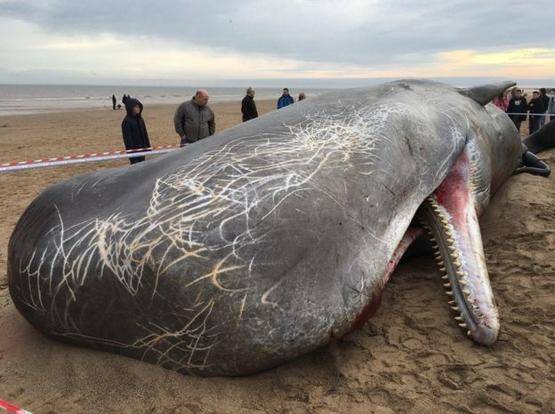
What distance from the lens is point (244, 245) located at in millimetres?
3158

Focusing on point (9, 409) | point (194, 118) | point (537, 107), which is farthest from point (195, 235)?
point (537, 107)

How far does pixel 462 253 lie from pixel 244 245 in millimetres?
1959

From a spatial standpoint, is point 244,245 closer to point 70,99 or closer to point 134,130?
point 134,130

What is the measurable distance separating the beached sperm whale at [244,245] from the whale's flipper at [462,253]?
0.01 m

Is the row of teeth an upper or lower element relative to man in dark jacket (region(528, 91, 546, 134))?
lower

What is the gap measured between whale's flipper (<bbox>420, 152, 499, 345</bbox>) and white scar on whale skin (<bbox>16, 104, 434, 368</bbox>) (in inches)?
37.1

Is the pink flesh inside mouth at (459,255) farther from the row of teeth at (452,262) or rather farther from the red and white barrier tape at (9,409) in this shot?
the red and white barrier tape at (9,409)

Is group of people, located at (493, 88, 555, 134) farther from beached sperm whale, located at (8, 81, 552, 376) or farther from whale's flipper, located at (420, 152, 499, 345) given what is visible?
beached sperm whale, located at (8, 81, 552, 376)

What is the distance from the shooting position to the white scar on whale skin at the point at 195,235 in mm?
3100

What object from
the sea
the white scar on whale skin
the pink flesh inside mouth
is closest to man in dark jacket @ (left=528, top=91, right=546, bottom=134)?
the sea

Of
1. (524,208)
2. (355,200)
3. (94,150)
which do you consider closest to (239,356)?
(355,200)

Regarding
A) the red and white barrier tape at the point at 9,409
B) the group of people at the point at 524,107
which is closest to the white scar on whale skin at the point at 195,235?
the red and white barrier tape at the point at 9,409

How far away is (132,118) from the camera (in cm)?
961

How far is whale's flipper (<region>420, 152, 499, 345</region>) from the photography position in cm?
370
